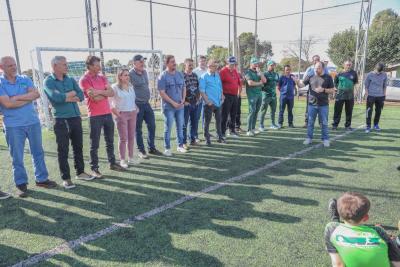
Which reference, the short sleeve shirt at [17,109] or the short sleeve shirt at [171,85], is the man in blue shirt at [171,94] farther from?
the short sleeve shirt at [17,109]

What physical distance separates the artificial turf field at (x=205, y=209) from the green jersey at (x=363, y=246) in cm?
82

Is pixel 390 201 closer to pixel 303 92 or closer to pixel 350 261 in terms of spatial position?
pixel 350 261

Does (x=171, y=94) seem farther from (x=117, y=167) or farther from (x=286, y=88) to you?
(x=286, y=88)

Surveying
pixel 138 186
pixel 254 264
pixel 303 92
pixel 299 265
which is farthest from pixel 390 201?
pixel 303 92

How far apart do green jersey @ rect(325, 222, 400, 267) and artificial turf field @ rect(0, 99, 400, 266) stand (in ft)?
2.69

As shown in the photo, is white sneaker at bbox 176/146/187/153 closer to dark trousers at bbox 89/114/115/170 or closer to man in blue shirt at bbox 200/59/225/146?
man in blue shirt at bbox 200/59/225/146

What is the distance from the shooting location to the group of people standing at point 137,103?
4668 millimetres

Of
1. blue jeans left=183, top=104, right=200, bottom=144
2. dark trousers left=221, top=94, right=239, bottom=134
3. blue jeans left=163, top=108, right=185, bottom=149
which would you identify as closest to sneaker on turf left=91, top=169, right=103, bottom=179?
blue jeans left=163, top=108, right=185, bottom=149

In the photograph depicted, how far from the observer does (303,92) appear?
22406mm

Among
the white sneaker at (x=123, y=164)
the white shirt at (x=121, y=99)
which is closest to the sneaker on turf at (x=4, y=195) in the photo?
the white sneaker at (x=123, y=164)

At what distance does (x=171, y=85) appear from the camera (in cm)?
652

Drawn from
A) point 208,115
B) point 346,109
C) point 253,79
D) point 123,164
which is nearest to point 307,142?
point 253,79

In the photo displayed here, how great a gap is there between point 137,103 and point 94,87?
1282 mm

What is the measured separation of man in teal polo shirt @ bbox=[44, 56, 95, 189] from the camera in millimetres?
4676
